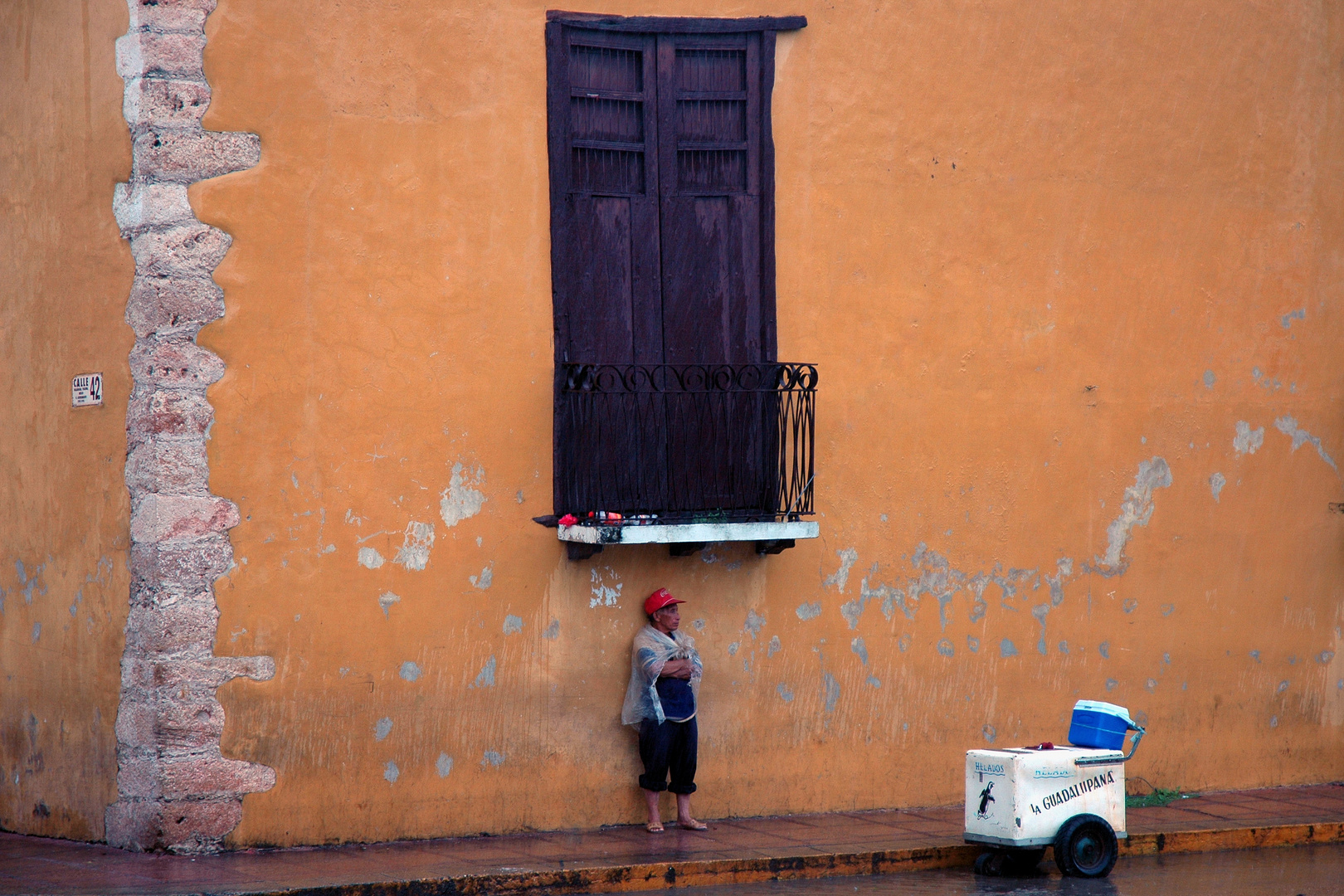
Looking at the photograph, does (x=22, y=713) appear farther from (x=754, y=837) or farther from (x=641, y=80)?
(x=641, y=80)

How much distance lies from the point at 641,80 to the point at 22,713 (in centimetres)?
498

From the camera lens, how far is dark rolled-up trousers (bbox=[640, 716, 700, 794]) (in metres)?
7.95

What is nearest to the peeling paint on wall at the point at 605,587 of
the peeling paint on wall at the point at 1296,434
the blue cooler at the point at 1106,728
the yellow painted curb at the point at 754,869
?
the yellow painted curb at the point at 754,869

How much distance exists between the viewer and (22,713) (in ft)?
26.8

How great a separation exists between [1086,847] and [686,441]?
299cm

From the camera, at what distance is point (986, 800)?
24.1 feet

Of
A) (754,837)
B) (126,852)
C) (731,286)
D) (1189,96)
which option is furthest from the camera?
(1189,96)

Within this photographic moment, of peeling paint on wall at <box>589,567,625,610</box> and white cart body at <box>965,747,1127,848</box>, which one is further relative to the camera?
peeling paint on wall at <box>589,567,625,610</box>

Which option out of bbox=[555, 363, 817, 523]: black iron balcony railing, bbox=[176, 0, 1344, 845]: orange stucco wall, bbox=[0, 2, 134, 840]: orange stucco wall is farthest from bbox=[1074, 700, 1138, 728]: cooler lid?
bbox=[0, 2, 134, 840]: orange stucco wall

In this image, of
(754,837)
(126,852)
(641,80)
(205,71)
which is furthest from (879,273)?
(126,852)

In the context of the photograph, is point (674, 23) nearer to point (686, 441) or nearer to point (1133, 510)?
point (686, 441)

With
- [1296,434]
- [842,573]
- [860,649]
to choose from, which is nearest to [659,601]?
[842,573]

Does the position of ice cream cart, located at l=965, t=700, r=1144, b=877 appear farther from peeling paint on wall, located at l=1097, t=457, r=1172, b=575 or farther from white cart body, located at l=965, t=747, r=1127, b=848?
peeling paint on wall, located at l=1097, t=457, r=1172, b=575

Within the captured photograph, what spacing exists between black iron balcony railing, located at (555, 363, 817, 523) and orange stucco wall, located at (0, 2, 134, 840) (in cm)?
238
